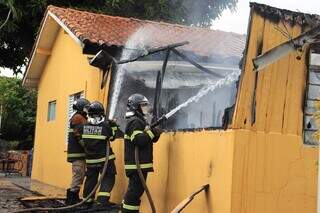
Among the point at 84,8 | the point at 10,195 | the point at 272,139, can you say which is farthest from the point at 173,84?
the point at 84,8

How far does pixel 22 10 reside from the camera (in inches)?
867

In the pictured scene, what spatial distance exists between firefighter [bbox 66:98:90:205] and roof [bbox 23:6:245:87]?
2.07 m

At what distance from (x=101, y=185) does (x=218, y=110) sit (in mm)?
2627

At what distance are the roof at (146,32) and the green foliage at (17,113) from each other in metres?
16.8

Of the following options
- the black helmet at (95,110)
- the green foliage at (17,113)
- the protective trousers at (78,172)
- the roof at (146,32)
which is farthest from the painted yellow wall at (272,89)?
the green foliage at (17,113)

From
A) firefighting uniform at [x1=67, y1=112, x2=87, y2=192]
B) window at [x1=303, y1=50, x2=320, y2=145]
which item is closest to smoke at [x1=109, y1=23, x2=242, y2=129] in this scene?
firefighting uniform at [x1=67, y1=112, x2=87, y2=192]

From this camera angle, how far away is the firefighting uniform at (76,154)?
943cm

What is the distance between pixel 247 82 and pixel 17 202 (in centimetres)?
603

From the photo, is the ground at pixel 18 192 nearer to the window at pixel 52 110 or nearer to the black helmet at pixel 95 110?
the window at pixel 52 110

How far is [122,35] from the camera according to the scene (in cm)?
1240

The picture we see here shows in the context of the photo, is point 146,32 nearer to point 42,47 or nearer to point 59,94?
point 59,94

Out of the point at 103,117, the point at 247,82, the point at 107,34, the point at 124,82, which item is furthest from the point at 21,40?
the point at 247,82

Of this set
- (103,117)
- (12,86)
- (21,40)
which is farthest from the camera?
(12,86)

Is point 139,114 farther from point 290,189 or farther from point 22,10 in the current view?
point 22,10
